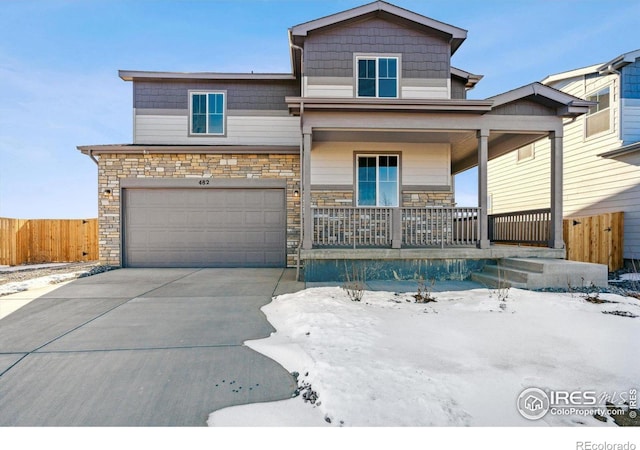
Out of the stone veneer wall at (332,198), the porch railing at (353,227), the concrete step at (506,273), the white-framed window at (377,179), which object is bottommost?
the concrete step at (506,273)

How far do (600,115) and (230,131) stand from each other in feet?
39.2

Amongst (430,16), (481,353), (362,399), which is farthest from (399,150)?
(362,399)

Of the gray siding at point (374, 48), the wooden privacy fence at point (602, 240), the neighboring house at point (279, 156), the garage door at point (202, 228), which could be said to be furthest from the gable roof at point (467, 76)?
the garage door at point (202, 228)

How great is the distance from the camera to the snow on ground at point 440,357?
209cm

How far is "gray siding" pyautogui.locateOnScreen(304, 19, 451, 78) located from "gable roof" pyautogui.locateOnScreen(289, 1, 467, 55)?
0.67 feet

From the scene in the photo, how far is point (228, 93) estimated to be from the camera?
31.9 ft

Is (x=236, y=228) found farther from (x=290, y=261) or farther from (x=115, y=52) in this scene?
(x=115, y=52)

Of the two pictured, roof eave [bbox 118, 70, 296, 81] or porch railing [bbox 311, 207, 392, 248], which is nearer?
porch railing [bbox 311, 207, 392, 248]

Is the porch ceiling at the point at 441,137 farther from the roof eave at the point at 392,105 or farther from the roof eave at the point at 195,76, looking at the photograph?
the roof eave at the point at 195,76

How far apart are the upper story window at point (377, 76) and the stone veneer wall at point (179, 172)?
2.87m

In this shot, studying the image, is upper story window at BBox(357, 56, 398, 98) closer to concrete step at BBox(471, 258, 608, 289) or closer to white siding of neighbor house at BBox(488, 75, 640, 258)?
white siding of neighbor house at BBox(488, 75, 640, 258)

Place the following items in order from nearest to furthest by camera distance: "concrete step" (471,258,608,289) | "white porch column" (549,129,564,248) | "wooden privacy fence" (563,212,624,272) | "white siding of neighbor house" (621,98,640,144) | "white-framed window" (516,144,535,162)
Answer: "concrete step" (471,258,608,289), "white porch column" (549,129,564,248), "wooden privacy fence" (563,212,624,272), "white siding of neighbor house" (621,98,640,144), "white-framed window" (516,144,535,162)

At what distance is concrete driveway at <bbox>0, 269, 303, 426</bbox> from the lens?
2.20 metres

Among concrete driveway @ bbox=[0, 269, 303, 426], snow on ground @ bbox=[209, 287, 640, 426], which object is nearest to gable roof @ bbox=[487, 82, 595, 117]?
snow on ground @ bbox=[209, 287, 640, 426]
